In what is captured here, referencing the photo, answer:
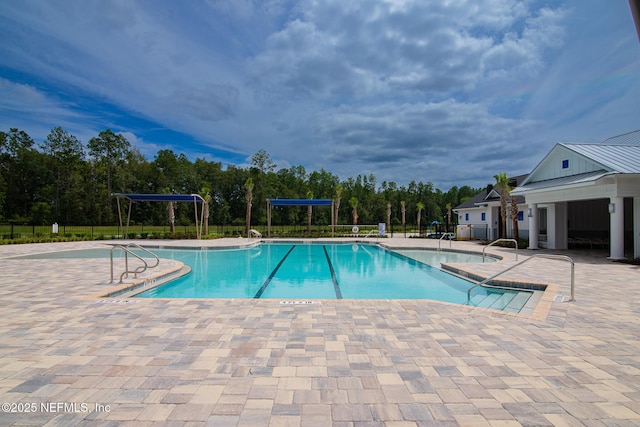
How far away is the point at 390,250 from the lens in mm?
16641

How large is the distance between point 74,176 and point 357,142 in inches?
1392

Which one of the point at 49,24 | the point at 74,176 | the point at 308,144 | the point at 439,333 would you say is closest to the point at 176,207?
the point at 74,176

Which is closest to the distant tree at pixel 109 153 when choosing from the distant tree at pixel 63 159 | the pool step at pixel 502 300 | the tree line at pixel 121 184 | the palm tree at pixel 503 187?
the tree line at pixel 121 184

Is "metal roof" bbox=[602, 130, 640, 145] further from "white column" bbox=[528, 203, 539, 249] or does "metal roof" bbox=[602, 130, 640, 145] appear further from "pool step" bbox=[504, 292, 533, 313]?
"pool step" bbox=[504, 292, 533, 313]

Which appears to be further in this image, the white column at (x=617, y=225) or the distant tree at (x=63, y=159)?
the distant tree at (x=63, y=159)

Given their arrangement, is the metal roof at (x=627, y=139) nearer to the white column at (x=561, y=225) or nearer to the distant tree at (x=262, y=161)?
the white column at (x=561, y=225)

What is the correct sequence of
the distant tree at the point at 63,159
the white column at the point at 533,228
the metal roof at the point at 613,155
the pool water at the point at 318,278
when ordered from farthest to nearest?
the distant tree at the point at 63,159 → the white column at the point at 533,228 → the metal roof at the point at 613,155 → the pool water at the point at 318,278

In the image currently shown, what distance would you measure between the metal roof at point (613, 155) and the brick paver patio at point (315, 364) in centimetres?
879

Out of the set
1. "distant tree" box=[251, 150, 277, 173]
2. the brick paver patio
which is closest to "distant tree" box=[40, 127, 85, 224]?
"distant tree" box=[251, 150, 277, 173]

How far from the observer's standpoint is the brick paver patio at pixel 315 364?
7.59 ft

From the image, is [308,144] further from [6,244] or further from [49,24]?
[6,244]

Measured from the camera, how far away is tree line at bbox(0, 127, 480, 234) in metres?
38.9

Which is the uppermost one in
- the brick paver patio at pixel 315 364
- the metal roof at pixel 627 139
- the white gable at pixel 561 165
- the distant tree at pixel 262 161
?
the distant tree at pixel 262 161

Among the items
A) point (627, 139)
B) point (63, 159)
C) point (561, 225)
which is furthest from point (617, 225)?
point (63, 159)
